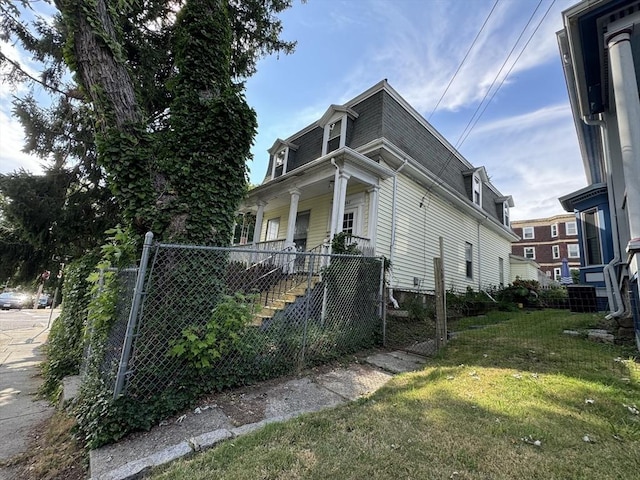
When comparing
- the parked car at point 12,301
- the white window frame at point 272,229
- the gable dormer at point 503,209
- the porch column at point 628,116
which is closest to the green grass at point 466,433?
the porch column at point 628,116

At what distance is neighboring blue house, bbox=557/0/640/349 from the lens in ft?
13.5

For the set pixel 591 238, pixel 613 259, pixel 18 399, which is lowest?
pixel 18 399

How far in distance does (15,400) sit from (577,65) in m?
11.3

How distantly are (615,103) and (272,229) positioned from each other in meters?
10.7

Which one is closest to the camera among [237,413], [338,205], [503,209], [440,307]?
[237,413]

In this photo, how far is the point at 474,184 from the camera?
13.1 metres

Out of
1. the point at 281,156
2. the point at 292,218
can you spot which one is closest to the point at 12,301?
the point at 281,156

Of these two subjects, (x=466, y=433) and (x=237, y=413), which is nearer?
(x=466, y=433)

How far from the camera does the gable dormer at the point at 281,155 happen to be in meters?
11.5

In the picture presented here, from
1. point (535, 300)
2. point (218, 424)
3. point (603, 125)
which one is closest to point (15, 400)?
point (218, 424)

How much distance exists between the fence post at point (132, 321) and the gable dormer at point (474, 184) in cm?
1322

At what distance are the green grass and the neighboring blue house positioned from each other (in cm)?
172

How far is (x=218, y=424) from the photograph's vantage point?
2803mm

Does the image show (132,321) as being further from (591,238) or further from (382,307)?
(591,238)
